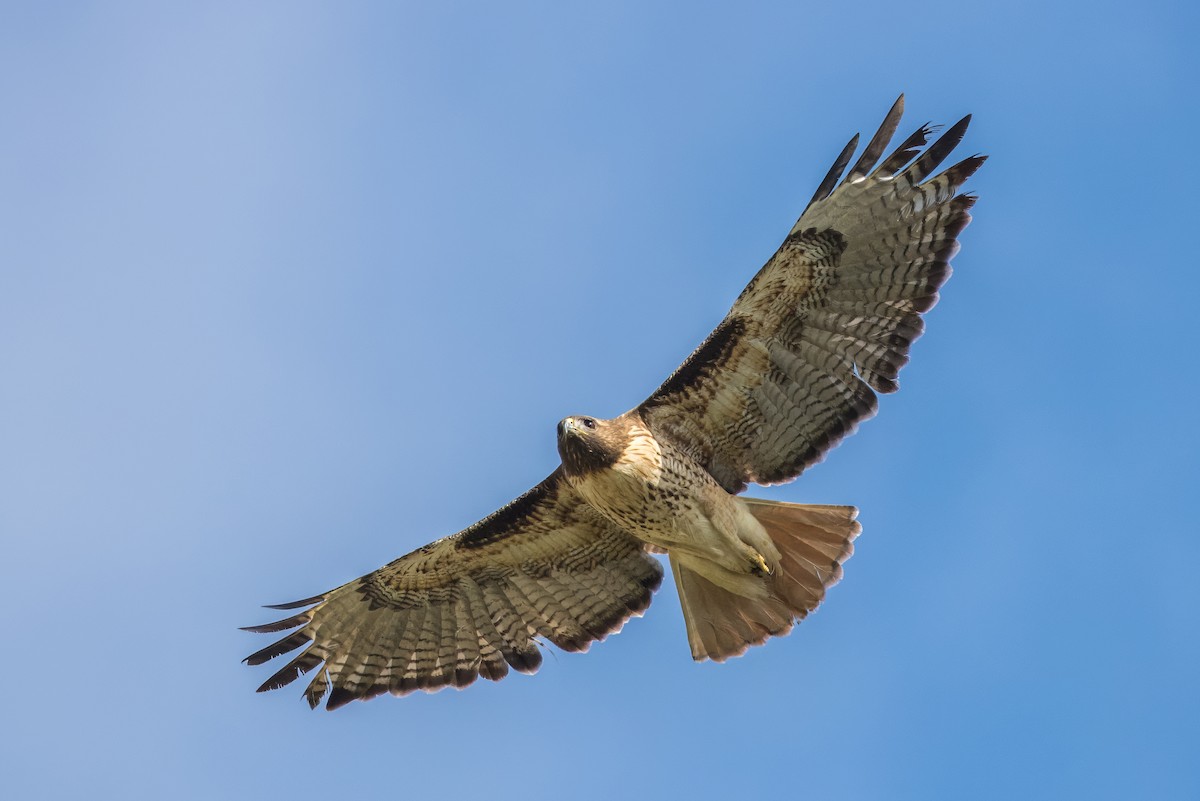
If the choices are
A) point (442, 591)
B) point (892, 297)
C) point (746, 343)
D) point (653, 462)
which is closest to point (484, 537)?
point (442, 591)

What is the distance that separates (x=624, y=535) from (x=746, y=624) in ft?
3.83

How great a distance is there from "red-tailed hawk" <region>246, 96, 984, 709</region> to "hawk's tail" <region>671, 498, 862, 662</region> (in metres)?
0.01

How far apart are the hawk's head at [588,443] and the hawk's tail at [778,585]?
1125 mm

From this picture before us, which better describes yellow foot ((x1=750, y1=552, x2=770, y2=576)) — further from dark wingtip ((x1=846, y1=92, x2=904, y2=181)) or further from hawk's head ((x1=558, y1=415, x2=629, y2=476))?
dark wingtip ((x1=846, y1=92, x2=904, y2=181))

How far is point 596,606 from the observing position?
476 inches

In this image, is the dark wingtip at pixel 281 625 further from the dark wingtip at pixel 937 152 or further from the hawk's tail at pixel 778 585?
the dark wingtip at pixel 937 152

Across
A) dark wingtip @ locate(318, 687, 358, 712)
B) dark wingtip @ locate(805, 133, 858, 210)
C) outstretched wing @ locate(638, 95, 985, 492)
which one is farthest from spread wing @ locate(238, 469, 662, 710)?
dark wingtip @ locate(805, 133, 858, 210)

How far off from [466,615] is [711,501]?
2.35 m

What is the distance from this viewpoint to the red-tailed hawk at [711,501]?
10930 millimetres

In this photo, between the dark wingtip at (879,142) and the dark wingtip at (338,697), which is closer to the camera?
the dark wingtip at (879,142)

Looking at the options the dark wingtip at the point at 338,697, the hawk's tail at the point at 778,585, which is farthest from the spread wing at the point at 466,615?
the hawk's tail at the point at 778,585

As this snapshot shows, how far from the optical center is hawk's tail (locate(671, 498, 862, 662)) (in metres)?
11.3

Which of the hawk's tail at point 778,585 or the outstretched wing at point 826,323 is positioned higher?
the outstretched wing at point 826,323

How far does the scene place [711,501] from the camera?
1109cm
